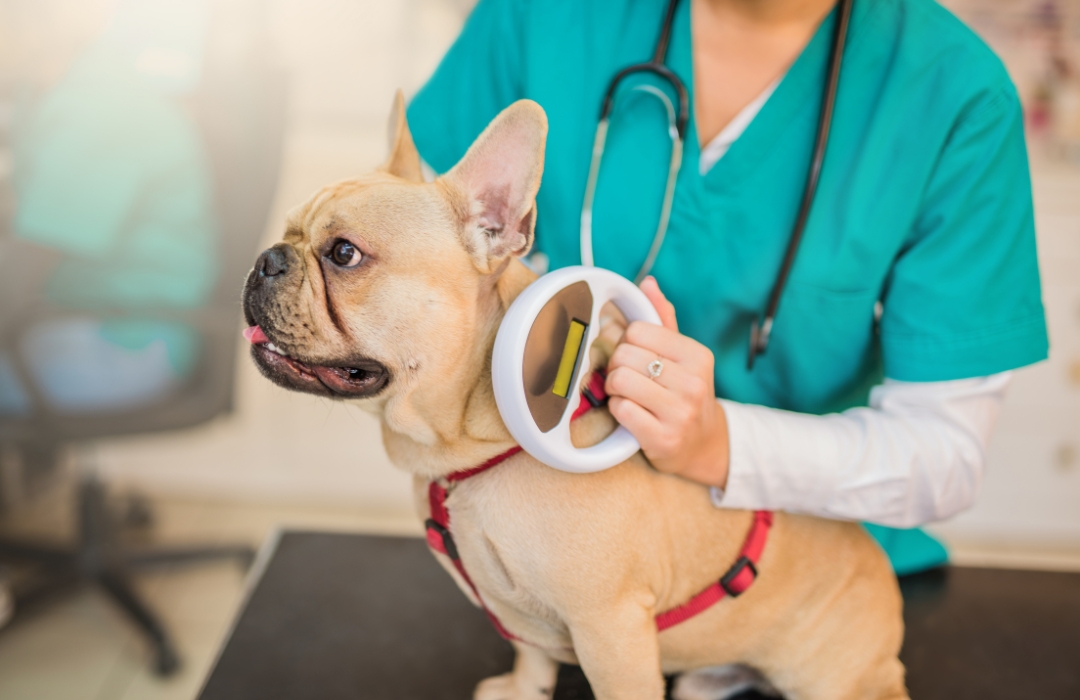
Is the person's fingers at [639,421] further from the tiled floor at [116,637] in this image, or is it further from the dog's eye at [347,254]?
the tiled floor at [116,637]

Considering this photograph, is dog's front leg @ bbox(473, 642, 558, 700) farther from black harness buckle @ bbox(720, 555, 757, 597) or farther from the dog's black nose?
the dog's black nose

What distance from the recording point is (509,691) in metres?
0.83

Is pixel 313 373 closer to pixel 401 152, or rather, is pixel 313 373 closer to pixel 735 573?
pixel 401 152

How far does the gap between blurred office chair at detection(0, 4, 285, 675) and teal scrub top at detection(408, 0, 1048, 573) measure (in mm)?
999

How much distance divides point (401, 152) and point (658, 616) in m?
0.54

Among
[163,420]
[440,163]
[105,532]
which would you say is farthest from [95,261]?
[440,163]

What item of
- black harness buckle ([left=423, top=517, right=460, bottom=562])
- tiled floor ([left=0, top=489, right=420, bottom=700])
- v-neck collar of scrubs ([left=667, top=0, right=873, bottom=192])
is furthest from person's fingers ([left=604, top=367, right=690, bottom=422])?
tiled floor ([left=0, top=489, right=420, bottom=700])

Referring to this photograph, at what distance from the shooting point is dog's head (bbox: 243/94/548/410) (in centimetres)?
64

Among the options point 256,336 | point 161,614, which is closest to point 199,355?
point 161,614

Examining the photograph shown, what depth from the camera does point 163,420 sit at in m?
1.75

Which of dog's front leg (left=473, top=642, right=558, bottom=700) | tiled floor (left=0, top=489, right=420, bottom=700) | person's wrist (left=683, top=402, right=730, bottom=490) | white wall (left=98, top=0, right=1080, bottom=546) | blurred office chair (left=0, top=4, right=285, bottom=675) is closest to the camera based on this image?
person's wrist (left=683, top=402, right=730, bottom=490)

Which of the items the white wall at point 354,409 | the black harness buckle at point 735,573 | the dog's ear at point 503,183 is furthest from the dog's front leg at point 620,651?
the white wall at point 354,409

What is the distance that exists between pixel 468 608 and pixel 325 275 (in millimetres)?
509

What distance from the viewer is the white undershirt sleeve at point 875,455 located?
Answer: 74 centimetres
